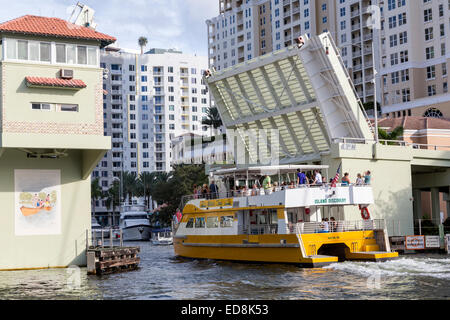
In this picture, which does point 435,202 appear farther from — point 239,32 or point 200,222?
point 239,32

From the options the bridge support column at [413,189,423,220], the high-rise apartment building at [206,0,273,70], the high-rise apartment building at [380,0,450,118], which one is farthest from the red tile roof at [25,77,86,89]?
the high-rise apartment building at [206,0,273,70]

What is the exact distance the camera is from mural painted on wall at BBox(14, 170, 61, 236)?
78.1 ft

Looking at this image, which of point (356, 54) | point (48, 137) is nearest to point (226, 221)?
point (48, 137)

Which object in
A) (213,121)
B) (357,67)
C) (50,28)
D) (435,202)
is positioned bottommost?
(435,202)

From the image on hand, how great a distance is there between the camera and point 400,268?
23406 millimetres

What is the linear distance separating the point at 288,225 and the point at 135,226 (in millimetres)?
40800

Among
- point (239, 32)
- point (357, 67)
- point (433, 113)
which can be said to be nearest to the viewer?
point (433, 113)

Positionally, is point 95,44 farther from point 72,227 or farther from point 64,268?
point 64,268

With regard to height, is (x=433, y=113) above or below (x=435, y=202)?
above

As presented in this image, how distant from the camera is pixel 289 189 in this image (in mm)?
26734

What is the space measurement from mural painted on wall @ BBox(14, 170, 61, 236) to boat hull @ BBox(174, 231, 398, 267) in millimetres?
8433

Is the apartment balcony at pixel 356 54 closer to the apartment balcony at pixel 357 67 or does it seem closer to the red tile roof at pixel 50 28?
the apartment balcony at pixel 357 67

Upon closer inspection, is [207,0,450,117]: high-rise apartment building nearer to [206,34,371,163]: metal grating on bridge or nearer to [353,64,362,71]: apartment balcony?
[353,64,362,71]: apartment balcony
